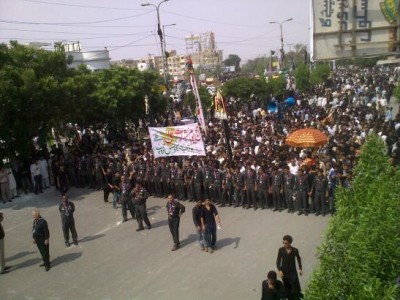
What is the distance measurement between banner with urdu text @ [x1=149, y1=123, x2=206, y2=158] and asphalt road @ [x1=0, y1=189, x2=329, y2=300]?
7.06ft

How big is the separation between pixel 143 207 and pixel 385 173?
6.09m

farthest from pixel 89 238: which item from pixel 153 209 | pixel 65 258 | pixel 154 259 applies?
pixel 154 259

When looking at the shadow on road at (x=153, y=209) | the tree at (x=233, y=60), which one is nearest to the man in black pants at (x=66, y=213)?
the shadow on road at (x=153, y=209)

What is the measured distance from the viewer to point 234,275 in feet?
29.0

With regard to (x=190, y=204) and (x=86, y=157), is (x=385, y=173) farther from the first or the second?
(x=86, y=157)

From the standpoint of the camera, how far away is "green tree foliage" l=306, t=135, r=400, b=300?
480cm

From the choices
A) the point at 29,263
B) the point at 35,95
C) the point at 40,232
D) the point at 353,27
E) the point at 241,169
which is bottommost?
the point at 29,263

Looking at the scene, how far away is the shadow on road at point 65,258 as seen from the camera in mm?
10445

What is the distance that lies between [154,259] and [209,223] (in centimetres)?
152

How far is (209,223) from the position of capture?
997cm

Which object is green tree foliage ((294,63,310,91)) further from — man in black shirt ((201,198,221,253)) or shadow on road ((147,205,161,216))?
man in black shirt ((201,198,221,253))

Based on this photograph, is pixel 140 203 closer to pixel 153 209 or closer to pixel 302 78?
pixel 153 209

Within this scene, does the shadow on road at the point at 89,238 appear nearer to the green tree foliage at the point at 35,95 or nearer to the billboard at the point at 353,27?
the green tree foliage at the point at 35,95

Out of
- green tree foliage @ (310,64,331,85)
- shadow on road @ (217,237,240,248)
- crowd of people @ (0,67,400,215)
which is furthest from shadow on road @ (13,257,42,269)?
green tree foliage @ (310,64,331,85)
